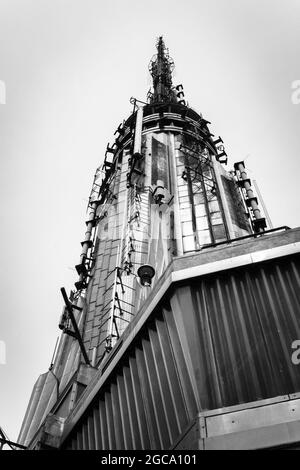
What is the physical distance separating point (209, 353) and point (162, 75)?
186ft

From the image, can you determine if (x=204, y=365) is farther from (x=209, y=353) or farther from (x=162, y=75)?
(x=162, y=75)

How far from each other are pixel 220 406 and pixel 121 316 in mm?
17273

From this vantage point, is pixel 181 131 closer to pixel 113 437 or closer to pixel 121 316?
pixel 121 316

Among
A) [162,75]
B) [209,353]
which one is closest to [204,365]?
[209,353]

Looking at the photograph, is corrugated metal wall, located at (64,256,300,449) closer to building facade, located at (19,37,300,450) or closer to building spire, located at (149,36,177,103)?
building facade, located at (19,37,300,450)

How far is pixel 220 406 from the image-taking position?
8336 millimetres

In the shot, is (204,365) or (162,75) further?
(162,75)

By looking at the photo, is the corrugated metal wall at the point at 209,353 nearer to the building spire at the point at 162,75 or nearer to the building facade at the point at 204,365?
the building facade at the point at 204,365

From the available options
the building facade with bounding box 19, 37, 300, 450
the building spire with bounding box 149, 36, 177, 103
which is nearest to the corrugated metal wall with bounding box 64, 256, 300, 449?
the building facade with bounding box 19, 37, 300, 450

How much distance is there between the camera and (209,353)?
29.7 ft
